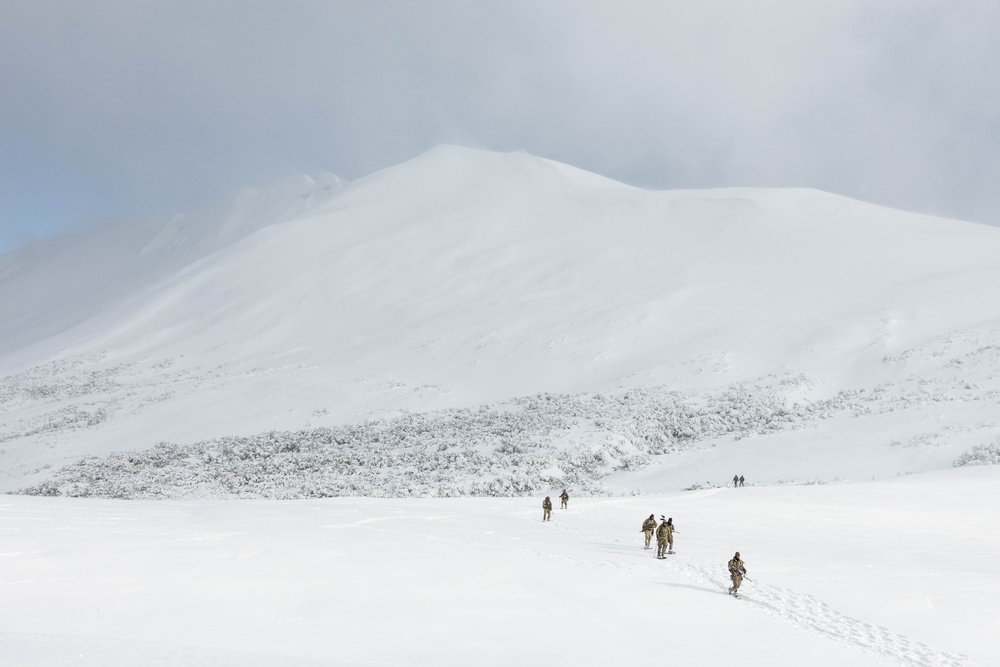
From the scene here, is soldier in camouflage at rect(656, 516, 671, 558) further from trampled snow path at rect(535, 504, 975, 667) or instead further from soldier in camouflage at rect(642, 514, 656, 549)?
soldier in camouflage at rect(642, 514, 656, 549)

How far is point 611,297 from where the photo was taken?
69.6 metres

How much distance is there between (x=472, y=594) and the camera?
11938 mm

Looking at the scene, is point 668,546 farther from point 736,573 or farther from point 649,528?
point 736,573

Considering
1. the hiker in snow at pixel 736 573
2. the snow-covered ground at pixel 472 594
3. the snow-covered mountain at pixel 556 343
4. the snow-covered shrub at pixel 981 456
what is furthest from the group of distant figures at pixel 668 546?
the snow-covered shrub at pixel 981 456

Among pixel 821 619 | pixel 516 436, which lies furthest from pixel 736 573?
pixel 516 436

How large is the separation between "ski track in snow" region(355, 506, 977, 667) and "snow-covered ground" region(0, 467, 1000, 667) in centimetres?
4

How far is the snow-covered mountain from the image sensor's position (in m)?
40.4

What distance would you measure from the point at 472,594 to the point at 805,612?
569cm

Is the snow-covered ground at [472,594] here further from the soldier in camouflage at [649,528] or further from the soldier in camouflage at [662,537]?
the soldier in camouflage at [662,537]

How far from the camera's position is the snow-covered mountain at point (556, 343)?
4041cm

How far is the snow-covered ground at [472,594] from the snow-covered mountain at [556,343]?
17964mm

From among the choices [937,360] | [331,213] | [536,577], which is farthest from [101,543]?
[331,213]

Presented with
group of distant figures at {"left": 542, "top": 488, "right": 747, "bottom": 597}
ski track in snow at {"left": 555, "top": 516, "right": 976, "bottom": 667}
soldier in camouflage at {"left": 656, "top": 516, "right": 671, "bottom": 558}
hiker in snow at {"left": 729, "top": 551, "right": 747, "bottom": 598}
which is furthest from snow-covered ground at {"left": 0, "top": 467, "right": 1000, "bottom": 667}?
soldier in camouflage at {"left": 656, "top": 516, "right": 671, "bottom": 558}

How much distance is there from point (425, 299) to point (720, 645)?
217 ft
